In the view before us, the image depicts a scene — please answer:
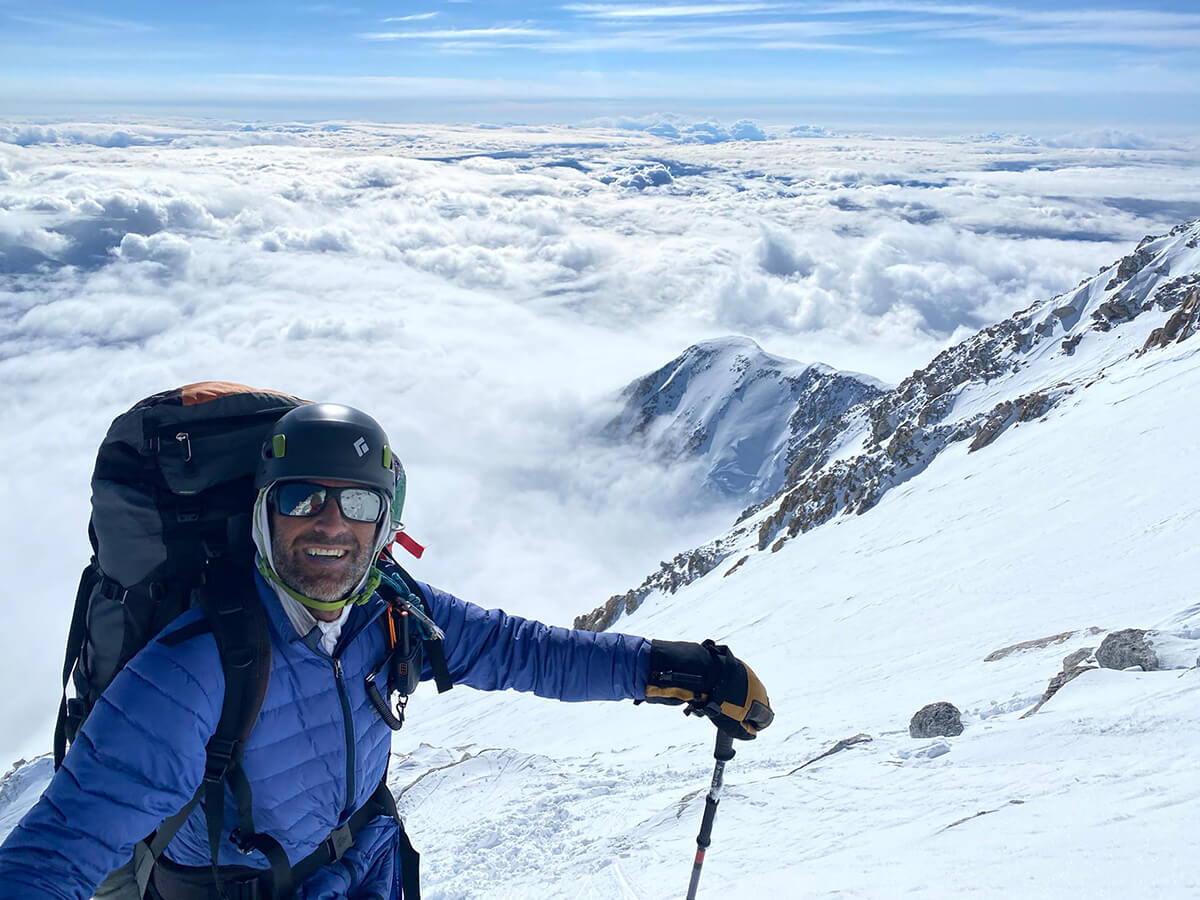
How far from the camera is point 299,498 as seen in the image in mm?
2984

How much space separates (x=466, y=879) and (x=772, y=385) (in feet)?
470

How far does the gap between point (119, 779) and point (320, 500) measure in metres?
1.08

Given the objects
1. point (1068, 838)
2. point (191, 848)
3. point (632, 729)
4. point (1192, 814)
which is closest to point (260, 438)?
point (191, 848)

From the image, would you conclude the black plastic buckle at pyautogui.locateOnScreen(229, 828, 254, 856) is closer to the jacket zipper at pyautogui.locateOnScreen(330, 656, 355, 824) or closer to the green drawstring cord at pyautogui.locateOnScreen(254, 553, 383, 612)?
the jacket zipper at pyautogui.locateOnScreen(330, 656, 355, 824)

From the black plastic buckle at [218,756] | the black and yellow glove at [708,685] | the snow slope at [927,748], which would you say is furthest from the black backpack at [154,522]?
the snow slope at [927,748]

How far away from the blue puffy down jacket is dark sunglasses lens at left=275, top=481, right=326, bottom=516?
0.99ft

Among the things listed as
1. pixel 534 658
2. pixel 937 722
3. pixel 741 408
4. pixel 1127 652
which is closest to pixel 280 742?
pixel 534 658

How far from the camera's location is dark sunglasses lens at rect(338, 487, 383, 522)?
308 cm

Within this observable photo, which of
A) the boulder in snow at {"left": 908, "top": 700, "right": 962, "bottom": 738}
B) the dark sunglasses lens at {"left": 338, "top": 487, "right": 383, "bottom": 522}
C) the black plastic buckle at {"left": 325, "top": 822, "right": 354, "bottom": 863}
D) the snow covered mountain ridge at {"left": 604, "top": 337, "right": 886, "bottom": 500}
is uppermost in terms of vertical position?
the dark sunglasses lens at {"left": 338, "top": 487, "right": 383, "bottom": 522}

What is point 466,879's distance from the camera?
24.2ft

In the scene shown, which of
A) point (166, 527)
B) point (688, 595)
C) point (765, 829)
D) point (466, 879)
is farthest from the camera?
point (688, 595)

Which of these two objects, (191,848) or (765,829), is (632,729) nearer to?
(765,829)

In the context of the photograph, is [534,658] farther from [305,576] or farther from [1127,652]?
[1127,652]

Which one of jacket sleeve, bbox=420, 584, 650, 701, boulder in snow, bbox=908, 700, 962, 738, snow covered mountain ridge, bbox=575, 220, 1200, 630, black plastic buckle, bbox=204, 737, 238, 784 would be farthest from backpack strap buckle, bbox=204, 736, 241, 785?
snow covered mountain ridge, bbox=575, 220, 1200, 630
